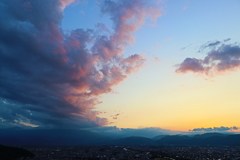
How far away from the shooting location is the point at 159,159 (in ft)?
443

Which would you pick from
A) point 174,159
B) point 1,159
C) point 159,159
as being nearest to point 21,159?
point 1,159

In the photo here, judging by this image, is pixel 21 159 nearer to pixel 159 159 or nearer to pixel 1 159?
pixel 1 159

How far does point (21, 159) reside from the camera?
472 feet

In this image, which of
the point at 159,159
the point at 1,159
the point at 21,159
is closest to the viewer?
Result: the point at 1,159

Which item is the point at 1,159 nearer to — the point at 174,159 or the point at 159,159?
the point at 159,159

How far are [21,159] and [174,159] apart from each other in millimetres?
135951

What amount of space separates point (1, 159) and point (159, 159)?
12359 cm

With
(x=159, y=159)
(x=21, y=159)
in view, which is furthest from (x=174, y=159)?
(x=21, y=159)

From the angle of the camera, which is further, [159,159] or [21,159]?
[21,159]

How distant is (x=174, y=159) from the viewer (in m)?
137

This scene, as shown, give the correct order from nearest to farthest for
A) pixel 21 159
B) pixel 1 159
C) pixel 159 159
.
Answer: pixel 1 159
pixel 159 159
pixel 21 159

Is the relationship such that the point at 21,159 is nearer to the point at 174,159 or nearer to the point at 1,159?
the point at 1,159

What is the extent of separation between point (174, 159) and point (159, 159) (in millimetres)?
13572
